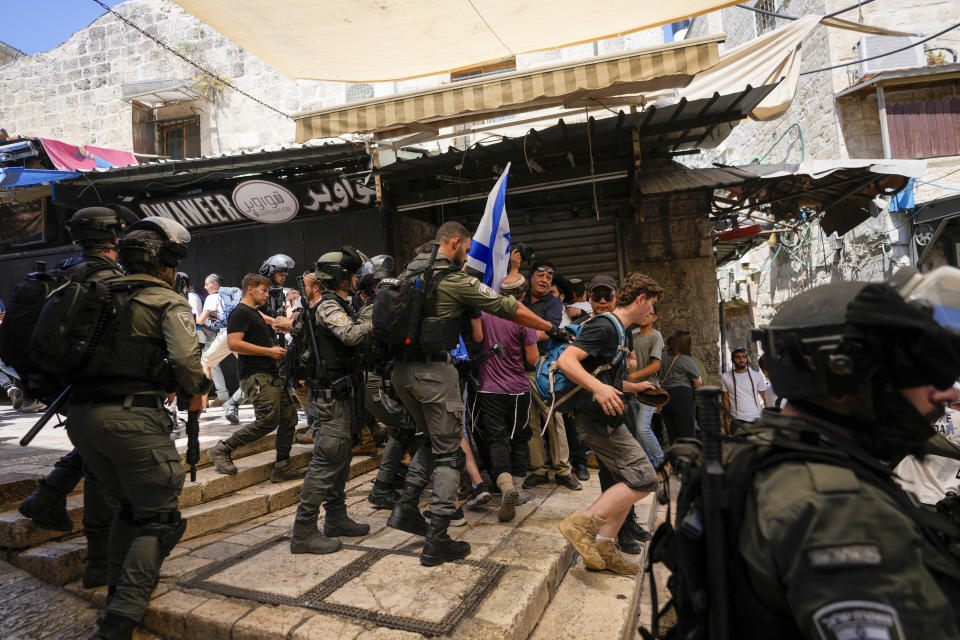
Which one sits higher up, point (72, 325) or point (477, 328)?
point (72, 325)

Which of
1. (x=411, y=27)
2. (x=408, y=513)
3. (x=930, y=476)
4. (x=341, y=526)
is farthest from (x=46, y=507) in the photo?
(x=930, y=476)

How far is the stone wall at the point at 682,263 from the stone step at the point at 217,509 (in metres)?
5.24

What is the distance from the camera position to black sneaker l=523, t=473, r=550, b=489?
522 centimetres

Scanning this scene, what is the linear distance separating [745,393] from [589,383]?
18.2 ft

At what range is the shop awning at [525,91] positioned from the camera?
5.33 m

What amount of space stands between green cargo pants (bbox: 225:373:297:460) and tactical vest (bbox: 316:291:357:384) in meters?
1.40

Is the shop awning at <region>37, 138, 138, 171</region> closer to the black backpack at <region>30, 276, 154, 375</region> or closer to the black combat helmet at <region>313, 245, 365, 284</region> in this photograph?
the black combat helmet at <region>313, 245, 365, 284</region>

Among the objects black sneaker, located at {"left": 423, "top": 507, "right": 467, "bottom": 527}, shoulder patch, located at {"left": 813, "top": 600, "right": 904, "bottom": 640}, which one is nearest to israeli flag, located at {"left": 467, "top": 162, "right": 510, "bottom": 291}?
black sneaker, located at {"left": 423, "top": 507, "right": 467, "bottom": 527}

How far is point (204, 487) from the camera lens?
171 inches

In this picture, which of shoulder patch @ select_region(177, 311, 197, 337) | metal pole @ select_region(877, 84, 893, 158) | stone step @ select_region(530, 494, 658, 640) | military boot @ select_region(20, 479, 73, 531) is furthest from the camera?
metal pole @ select_region(877, 84, 893, 158)

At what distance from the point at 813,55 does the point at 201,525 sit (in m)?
19.2

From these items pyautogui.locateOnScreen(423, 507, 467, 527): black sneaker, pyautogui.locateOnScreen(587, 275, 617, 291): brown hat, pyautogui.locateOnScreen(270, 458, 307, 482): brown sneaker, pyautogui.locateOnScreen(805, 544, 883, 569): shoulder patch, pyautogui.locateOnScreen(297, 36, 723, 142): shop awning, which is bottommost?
pyautogui.locateOnScreen(423, 507, 467, 527): black sneaker

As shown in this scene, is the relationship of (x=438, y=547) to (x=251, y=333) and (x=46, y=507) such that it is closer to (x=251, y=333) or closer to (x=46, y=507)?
(x=46, y=507)

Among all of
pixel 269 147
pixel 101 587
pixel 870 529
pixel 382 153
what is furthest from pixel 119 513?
pixel 269 147
